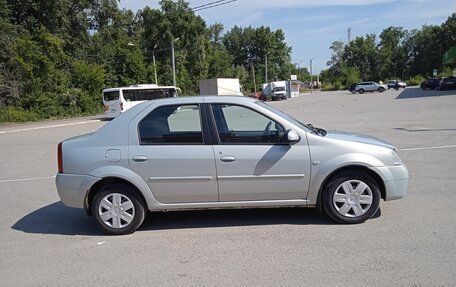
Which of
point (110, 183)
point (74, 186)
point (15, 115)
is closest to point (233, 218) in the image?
point (110, 183)

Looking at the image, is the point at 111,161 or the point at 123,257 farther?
the point at 111,161

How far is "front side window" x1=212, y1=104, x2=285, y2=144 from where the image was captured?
5.49 meters

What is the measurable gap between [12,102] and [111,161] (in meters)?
38.5

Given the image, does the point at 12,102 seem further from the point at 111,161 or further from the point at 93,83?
the point at 111,161

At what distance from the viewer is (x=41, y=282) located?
14.0 feet

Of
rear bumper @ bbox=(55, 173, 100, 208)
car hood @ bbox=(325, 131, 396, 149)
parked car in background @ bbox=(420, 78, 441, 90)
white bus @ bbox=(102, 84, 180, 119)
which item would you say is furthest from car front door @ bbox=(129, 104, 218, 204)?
parked car in background @ bbox=(420, 78, 441, 90)

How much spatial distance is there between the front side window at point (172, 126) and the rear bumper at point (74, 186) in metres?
0.83

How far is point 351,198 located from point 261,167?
1170mm

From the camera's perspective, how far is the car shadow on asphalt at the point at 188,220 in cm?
575

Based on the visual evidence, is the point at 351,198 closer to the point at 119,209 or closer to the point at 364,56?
the point at 119,209

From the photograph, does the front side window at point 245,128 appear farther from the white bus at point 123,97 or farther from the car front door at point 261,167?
Answer: the white bus at point 123,97

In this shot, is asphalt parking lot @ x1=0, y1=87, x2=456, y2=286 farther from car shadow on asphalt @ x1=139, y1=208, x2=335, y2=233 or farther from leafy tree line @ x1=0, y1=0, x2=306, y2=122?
leafy tree line @ x1=0, y1=0, x2=306, y2=122

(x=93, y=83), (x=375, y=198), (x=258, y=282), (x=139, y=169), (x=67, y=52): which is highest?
(x=67, y=52)

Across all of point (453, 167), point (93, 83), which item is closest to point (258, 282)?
point (453, 167)
